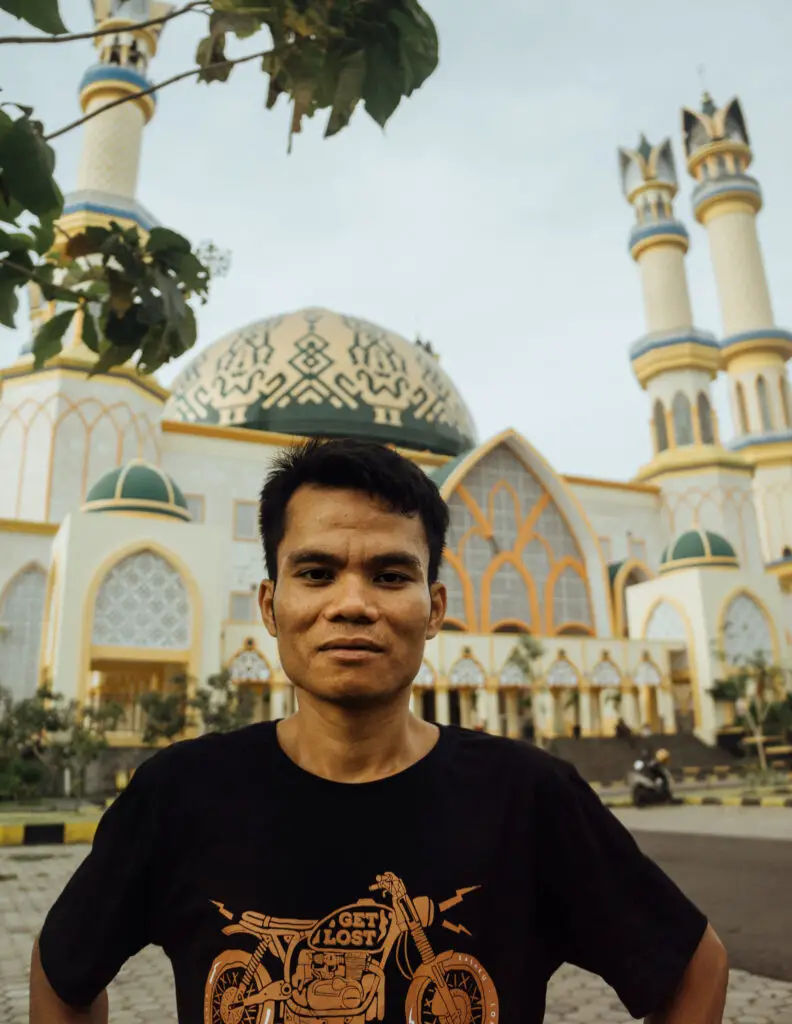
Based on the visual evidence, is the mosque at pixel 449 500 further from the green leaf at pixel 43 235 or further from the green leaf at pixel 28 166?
the green leaf at pixel 28 166

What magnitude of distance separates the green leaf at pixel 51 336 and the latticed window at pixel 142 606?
583 inches

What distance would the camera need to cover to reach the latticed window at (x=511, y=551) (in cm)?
2338

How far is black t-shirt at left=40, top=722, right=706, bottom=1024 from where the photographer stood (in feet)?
3.76

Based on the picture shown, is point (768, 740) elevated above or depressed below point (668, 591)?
below

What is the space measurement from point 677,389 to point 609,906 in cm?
2862

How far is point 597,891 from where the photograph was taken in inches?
48.8

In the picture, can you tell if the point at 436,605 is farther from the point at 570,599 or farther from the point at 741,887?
the point at 570,599

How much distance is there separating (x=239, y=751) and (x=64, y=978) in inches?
14.3

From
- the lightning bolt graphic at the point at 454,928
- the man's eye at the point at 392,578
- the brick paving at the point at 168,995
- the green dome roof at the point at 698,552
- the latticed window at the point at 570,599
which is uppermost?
the green dome roof at the point at 698,552

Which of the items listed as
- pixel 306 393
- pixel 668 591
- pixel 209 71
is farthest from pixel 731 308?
pixel 209 71

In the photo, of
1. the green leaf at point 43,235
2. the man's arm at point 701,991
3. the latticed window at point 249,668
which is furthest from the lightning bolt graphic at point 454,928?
the latticed window at point 249,668

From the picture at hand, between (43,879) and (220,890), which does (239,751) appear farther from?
(43,879)

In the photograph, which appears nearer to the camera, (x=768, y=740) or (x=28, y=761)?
(x=28, y=761)

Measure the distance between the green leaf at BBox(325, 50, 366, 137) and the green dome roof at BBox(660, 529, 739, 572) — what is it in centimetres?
2241
